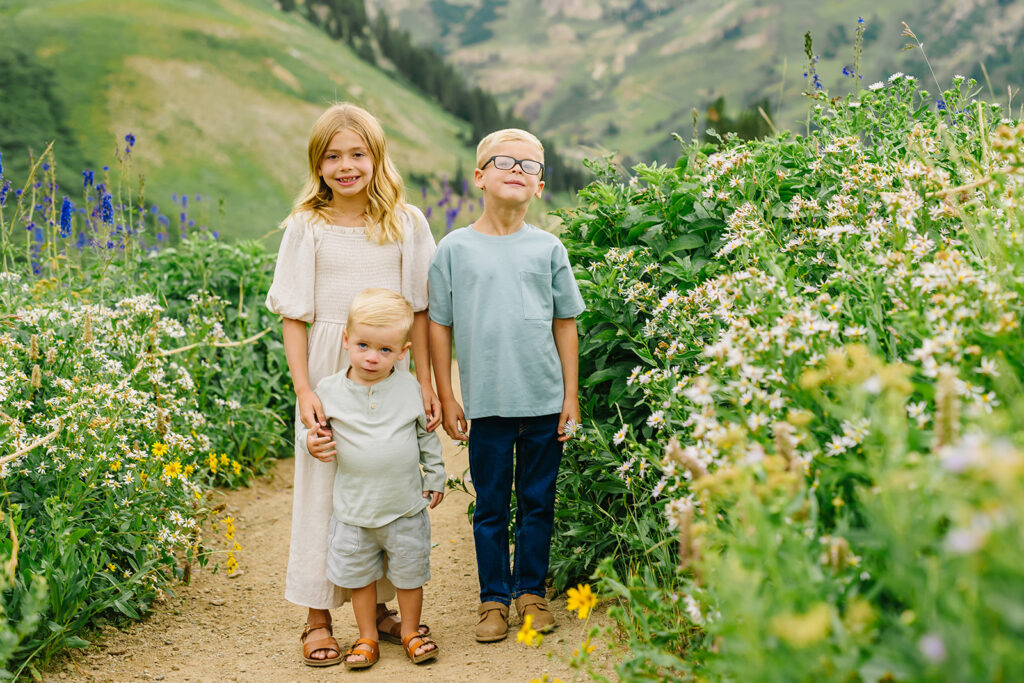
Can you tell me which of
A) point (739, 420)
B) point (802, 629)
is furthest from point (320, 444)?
point (802, 629)

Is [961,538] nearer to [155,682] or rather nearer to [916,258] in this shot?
[916,258]

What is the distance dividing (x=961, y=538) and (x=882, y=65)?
391 feet

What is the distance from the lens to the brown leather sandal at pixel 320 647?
3.13 meters

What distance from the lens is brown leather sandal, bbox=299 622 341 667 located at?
10.3 ft

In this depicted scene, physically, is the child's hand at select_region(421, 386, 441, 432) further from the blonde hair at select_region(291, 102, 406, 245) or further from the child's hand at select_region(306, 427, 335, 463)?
the blonde hair at select_region(291, 102, 406, 245)

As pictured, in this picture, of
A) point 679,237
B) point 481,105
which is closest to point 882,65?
point 481,105

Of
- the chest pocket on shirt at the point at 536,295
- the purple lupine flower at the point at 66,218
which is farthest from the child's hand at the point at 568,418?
the purple lupine flower at the point at 66,218

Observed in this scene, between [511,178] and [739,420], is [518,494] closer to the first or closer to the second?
[511,178]

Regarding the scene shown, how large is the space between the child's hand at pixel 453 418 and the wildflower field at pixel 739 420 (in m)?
0.49

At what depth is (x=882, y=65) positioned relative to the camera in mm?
104625

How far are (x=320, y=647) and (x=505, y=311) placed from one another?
149cm

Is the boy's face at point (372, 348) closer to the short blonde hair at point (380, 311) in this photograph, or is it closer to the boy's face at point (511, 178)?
the short blonde hair at point (380, 311)

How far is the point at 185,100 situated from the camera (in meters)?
27.5

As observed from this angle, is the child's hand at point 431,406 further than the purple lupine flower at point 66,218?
No
